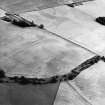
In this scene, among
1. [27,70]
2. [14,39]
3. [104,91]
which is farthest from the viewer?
[14,39]

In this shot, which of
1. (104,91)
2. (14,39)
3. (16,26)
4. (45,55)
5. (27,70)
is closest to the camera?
(104,91)

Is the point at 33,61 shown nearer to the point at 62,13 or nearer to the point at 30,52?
the point at 30,52

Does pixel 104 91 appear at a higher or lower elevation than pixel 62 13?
lower

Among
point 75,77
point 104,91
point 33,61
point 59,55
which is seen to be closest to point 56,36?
point 59,55

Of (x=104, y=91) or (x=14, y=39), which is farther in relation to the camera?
(x=14, y=39)

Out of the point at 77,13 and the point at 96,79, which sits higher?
the point at 77,13

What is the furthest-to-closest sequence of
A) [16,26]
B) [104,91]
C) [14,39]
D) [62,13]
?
[62,13] < [16,26] < [14,39] < [104,91]

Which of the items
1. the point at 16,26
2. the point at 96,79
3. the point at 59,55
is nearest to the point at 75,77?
the point at 96,79

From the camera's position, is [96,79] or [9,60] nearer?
[96,79]

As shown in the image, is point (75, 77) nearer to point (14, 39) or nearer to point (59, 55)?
point (59, 55)
